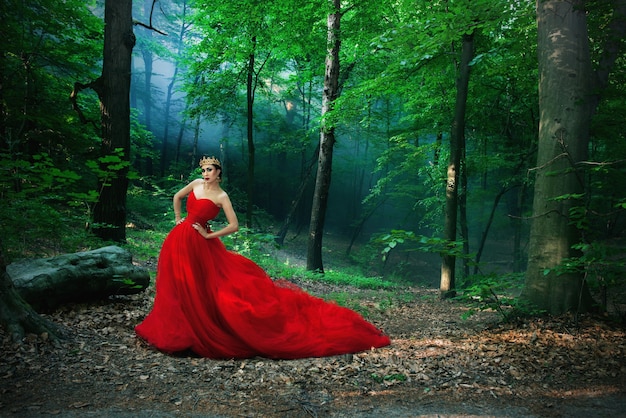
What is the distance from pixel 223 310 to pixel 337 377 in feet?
4.84

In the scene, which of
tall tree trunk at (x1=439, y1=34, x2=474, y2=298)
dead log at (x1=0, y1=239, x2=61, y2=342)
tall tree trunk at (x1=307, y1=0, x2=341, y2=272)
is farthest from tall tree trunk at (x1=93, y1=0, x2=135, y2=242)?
tall tree trunk at (x1=439, y1=34, x2=474, y2=298)

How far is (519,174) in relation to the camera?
13.6m

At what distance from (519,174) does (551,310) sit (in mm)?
10257

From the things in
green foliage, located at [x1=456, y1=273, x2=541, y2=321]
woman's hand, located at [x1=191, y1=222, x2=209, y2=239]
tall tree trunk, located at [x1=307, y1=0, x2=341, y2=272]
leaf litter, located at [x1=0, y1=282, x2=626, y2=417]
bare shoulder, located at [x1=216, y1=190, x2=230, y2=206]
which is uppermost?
tall tree trunk, located at [x1=307, y1=0, x2=341, y2=272]

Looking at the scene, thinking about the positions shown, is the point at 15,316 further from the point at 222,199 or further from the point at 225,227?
the point at 222,199

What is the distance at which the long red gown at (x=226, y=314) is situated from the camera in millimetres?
4164

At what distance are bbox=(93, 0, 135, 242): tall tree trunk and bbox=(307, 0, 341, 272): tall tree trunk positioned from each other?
186 inches

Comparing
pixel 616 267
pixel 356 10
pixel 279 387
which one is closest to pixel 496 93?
pixel 356 10

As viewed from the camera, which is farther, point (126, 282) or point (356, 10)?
point (356, 10)

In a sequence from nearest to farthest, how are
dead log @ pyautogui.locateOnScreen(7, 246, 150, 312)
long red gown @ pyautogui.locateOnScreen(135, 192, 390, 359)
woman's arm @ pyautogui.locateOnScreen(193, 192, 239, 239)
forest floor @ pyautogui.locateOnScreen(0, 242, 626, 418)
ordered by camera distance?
forest floor @ pyautogui.locateOnScreen(0, 242, 626, 418) < long red gown @ pyautogui.locateOnScreen(135, 192, 390, 359) < dead log @ pyautogui.locateOnScreen(7, 246, 150, 312) < woman's arm @ pyautogui.locateOnScreen(193, 192, 239, 239)

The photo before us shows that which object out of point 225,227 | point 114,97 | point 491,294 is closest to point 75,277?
point 225,227

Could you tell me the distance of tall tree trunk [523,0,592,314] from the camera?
466cm

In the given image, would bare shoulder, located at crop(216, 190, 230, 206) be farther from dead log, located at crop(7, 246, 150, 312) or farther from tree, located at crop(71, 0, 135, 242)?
tree, located at crop(71, 0, 135, 242)

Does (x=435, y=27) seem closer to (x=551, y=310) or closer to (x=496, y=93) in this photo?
(x=551, y=310)
